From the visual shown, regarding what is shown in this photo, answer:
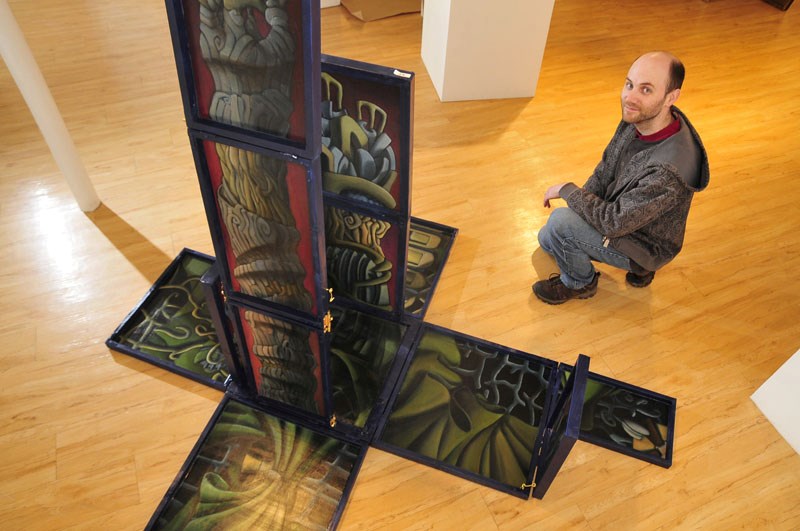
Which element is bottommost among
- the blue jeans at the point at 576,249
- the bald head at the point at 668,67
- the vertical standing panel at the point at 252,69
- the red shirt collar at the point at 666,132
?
the blue jeans at the point at 576,249

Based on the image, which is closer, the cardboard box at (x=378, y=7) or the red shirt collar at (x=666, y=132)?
the red shirt collar at (x=666, y=132)

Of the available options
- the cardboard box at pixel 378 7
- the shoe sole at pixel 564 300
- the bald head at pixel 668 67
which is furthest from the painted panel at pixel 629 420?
the cardboard box at pixel 378 7

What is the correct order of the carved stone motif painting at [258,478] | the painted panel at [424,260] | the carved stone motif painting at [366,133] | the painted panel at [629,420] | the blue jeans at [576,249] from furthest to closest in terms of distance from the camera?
1. the painted panel at [424,260]
2. the blue jeans at [576,249]
3. the painted panel at [629,420]
4. the carved stone motif painting at [258,478]
5. the carved stone motif painting at [366,133]

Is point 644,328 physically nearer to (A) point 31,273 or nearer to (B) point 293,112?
(B) point 293,112

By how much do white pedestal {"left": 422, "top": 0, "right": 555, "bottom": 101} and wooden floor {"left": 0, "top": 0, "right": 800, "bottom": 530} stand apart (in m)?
0.14

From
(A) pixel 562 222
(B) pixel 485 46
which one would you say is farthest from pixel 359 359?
(B) pixel 485 46

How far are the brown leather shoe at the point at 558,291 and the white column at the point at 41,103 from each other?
226 cm

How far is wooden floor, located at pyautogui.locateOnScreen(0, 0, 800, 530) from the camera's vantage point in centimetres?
226

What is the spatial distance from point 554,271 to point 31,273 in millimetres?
2447

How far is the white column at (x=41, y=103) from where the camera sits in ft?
8.25

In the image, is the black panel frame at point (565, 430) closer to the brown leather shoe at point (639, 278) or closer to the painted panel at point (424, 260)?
the painted panel at point (424, 260)

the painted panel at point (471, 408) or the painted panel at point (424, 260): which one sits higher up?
the painted panel at point (424, 260)

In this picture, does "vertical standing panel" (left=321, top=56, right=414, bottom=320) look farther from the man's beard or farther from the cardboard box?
the cardboard box

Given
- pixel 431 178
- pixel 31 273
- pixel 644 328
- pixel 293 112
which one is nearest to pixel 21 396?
pixel 31 273
